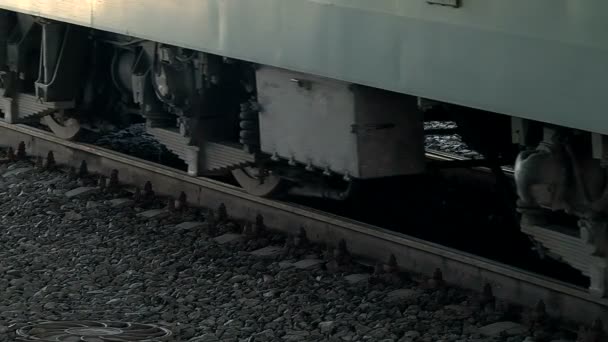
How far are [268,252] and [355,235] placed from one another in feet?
1.78

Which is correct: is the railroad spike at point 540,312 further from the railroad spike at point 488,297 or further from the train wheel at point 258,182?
the train wheel at point 258,182

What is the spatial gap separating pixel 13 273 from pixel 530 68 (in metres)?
3.31

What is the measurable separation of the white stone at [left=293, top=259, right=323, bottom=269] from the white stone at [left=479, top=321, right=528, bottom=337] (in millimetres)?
1450

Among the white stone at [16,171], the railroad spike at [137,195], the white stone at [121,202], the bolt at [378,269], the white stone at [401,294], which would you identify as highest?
the white stone at [16,171]

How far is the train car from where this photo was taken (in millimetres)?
5977

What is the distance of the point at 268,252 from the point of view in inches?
320

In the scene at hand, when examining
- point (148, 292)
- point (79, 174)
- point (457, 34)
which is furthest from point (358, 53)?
point (79, 174)

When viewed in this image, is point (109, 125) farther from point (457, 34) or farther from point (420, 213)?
point (457, 34)

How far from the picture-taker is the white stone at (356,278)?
24.7 feet

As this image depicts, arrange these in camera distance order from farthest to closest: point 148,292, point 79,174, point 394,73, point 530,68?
point 79,174 < point 148,292 < point 394,73 < point 530,68

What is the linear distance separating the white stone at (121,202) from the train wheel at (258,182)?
2.57ft

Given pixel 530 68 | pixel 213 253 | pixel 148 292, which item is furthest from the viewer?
pixel 213 253

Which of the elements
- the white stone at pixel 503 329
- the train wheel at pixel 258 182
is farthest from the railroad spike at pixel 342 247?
the white stone at pixel 503 329

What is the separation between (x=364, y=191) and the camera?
908cm
